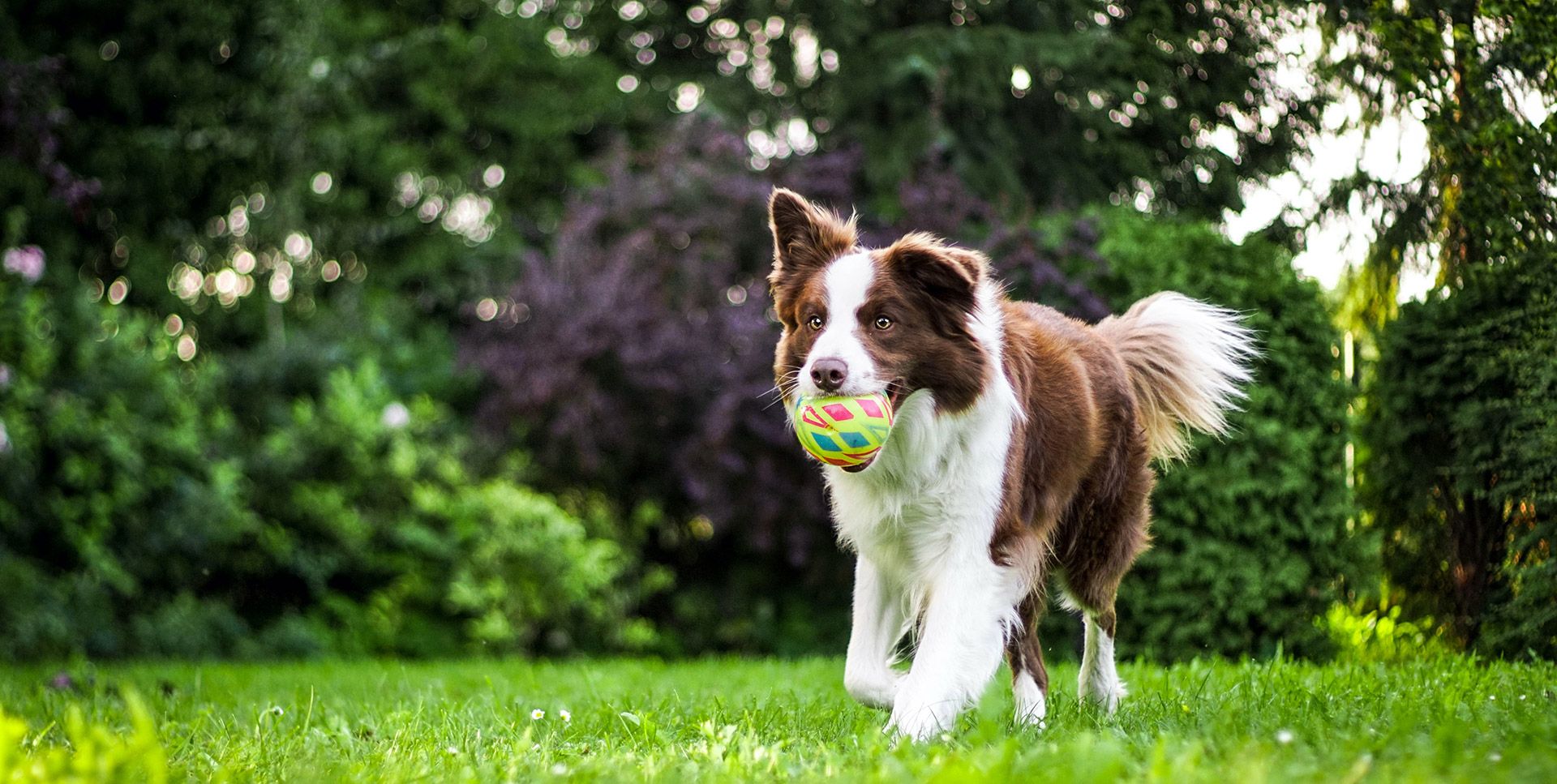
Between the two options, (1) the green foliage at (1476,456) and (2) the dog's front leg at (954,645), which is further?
(1) the green foliage at (1476,456)

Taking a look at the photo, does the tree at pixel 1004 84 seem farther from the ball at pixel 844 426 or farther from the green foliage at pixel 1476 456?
the ball at pixel 844 426

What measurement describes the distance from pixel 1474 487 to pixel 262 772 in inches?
198

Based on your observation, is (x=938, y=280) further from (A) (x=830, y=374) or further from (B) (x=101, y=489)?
(B) (x=101, y=489)

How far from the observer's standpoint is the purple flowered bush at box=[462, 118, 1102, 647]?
379 inches

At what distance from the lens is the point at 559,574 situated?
9.84 m

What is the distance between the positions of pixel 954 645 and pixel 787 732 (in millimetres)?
571

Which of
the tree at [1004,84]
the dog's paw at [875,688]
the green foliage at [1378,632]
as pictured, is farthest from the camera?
the tree at [1004,84]

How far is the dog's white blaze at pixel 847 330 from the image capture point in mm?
3713

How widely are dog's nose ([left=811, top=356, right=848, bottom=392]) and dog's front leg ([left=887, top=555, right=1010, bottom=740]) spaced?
697 mm

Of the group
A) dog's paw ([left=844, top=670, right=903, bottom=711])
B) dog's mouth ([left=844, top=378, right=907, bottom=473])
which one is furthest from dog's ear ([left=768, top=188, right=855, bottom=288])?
dog's paw ([left=844, top=670, right=903, bottom=711])

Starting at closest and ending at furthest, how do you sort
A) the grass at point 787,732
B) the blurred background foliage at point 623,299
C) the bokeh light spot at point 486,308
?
the grass at point 787,732 < the blurred background foliage at point 623,299 < the bokeh light spot at point 486,308

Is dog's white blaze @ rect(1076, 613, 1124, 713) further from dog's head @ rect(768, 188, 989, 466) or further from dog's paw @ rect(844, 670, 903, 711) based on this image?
dog's head @ rect(768, 188, 989, 466)

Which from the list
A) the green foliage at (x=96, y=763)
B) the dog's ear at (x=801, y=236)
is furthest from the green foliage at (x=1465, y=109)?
the green foliage at (x=96, y=763)

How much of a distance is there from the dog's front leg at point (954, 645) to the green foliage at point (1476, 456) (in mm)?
2619
